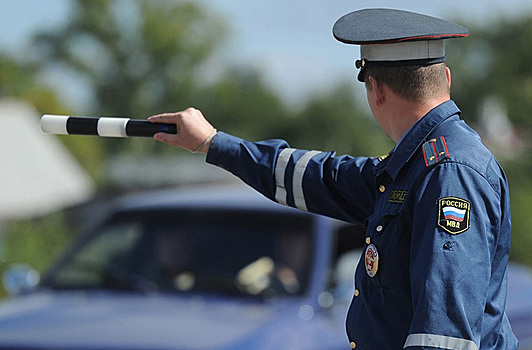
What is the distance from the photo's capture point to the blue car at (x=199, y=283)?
4.32 m

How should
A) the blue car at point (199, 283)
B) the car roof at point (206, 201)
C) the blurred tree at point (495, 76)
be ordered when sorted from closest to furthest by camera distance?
the blue car at point (199, 283)
the car roof at point (206, 201)
the blurred tree at point (495, 76)

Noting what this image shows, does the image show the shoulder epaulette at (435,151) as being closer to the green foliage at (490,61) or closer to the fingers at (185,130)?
the fingers at (185,130)

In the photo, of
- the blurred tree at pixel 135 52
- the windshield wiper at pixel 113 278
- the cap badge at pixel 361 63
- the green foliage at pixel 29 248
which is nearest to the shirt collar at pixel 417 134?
the cap badge at pixel 361 63

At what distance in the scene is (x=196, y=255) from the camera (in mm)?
5105

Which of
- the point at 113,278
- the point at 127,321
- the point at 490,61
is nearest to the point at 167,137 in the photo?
the point at 127,321

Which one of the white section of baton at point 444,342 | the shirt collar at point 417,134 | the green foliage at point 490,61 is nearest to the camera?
the white section of baton at point 444,342

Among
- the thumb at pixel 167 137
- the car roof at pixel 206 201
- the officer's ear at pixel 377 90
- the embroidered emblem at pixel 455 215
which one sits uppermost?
the officer's ear at pixel 377 90

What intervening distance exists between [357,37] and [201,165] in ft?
170

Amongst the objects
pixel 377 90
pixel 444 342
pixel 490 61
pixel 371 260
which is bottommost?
pixel 444 342

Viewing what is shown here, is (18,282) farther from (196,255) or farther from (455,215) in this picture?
(455,215)

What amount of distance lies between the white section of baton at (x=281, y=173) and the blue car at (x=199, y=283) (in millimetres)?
1374

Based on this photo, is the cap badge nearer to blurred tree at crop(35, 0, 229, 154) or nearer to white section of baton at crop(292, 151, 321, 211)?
white section of baton at crop(292, 151, 321, 211)

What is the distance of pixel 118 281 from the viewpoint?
5.10 meters

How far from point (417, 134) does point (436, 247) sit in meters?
0.37
